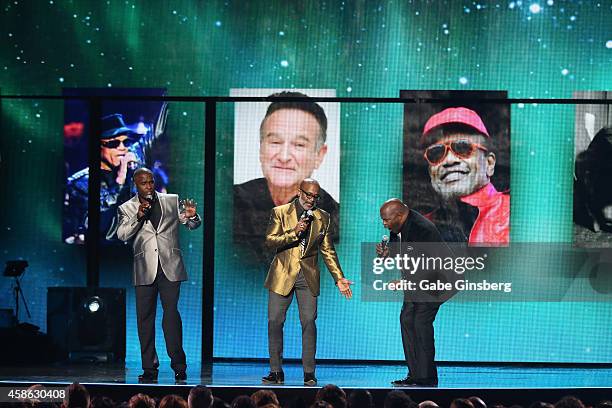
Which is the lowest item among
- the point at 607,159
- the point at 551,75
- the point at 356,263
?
the point at 356,263

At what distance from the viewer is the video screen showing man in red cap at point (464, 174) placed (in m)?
9.02

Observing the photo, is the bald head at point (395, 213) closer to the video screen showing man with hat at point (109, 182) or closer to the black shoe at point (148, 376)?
the black shoe at point (148, 376)

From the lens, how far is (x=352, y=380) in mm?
7992

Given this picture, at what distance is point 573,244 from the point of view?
915 centimetres

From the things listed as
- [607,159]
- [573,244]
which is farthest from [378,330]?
[607,159]

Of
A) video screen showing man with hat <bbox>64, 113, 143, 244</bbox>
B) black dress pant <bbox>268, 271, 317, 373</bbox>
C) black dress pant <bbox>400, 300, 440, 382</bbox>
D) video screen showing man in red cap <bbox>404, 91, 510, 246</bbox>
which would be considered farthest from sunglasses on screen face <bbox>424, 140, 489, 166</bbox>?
video screen showing man with hat <bbox>64, 113, 143, 244</bbox>

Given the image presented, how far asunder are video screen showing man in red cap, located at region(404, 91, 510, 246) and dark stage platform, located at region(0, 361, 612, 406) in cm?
123

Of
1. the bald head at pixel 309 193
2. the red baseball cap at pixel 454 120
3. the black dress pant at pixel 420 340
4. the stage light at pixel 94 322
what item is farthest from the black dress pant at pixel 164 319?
the red baseball cap at pixel 454 120

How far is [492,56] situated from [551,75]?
56cm

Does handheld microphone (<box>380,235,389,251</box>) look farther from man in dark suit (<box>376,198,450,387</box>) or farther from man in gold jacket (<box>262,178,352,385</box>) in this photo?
man in gold jacket (<box>262,178,352,385</box>)

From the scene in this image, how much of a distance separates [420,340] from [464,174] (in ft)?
6.02

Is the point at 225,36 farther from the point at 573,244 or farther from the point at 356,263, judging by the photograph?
the point at 573,244

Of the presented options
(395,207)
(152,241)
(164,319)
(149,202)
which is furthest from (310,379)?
(149,202)

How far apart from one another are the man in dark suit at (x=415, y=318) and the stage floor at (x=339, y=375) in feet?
0.64
